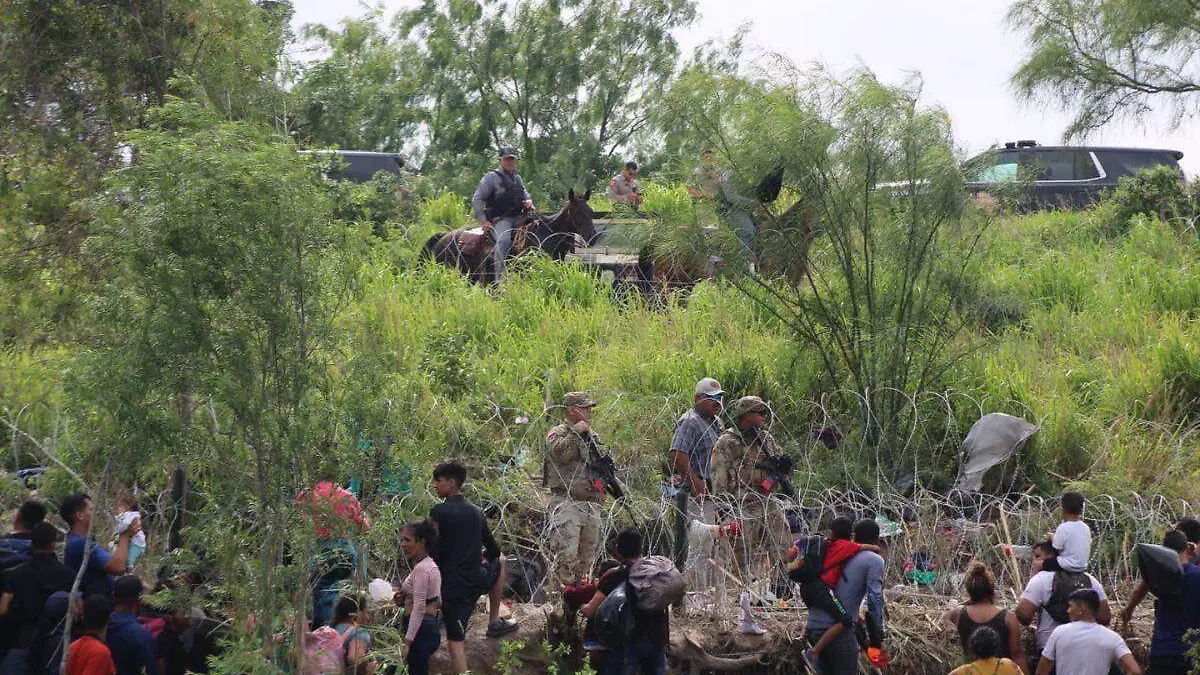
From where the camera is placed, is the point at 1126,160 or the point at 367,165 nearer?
the point at 367,165

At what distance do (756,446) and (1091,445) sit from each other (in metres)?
3.61

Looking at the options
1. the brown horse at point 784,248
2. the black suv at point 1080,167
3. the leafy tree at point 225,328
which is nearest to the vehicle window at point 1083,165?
the black suv at point 1080,167

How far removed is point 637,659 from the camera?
29.3ft

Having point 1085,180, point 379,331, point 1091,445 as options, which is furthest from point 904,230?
point 1085,180

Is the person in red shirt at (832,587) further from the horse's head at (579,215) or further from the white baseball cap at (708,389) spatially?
the horse's head at (579,215)

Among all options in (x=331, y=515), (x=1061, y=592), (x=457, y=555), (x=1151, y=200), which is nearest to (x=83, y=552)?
(x=331, y=515)

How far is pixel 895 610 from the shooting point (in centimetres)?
1034

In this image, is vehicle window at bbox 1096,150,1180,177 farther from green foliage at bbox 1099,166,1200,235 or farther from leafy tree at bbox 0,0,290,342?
leafy tree at bbox 0,0,290,342

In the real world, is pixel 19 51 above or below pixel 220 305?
above

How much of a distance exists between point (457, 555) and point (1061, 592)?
370cm

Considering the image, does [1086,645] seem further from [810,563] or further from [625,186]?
[625,186]

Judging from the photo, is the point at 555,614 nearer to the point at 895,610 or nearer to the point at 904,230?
the point at 895,610

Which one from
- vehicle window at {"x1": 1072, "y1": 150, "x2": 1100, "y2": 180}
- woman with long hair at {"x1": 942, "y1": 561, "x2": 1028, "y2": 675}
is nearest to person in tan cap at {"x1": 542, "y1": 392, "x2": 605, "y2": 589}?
woman with long hair at {"x1": 942, "y1": 561, "x2": 1028, "y2": 675}

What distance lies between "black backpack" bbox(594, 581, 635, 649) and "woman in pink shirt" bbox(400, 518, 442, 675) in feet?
3.18
